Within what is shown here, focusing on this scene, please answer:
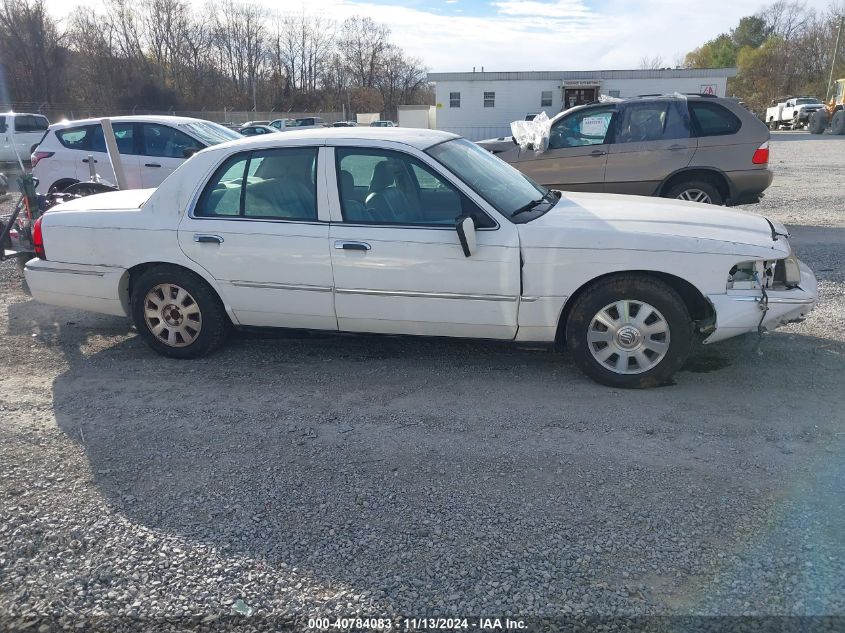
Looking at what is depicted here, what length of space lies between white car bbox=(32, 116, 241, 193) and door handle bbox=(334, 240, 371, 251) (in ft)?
20.2

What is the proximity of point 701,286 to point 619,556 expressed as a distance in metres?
2.05

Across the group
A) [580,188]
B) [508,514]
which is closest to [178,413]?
[508,514]

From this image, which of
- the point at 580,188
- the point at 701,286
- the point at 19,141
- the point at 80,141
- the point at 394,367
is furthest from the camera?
the point at 19,141

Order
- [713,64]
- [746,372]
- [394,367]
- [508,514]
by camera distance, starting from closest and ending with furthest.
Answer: [508,514] → [746,372] → [394,367] → [713,64]

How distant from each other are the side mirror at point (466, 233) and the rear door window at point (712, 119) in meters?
5.84

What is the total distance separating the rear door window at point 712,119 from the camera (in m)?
8.70

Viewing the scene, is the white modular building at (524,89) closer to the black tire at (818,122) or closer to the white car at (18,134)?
the black tire at (818,122)

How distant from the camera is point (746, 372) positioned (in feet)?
15.3

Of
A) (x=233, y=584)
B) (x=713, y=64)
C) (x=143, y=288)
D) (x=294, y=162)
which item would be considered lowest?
(x=233, y=584)

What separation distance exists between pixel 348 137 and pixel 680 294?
2.51 m

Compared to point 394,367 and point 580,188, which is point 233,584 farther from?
point 580,188

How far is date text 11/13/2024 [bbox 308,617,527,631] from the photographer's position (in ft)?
8.05

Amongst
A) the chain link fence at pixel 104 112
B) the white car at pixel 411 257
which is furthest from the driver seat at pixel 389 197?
the chain link fence at pixel 104 112

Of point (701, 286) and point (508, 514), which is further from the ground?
point (701, 286)
